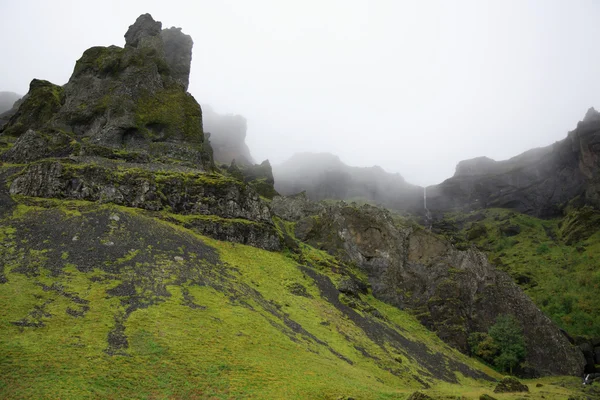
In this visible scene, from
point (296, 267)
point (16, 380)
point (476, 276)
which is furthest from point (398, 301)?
point (16, 380)

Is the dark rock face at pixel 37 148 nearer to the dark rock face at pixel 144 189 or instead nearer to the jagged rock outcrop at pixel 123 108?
the jagged rock outcrop at pixel 123 108

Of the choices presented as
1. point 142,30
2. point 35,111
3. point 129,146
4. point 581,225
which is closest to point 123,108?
point 129,146

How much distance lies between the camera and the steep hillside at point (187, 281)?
27141 millimetres

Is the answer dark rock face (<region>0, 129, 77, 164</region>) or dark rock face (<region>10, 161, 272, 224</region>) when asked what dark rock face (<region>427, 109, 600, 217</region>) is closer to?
dark rock face (<region>10, 161, 272, 224</region>)

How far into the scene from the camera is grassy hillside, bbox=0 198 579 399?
25.0 m

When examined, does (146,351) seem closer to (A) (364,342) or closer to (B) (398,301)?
(A) (364,342)

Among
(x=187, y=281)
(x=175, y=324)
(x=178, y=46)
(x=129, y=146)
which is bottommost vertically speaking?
(x=175, y=324)

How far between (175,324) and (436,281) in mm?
59348

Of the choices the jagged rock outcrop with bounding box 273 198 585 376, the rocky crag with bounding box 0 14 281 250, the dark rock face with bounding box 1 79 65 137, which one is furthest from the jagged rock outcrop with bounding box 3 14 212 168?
the jagged rock outcrop with bounding box 273 198 585 376

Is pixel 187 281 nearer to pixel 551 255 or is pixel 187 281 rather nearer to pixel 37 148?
pixel 37 148

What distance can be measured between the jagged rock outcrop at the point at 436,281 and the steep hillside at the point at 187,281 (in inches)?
11.8

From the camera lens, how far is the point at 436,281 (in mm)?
78125

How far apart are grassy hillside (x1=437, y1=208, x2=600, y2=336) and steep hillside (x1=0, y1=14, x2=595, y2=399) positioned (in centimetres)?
2541

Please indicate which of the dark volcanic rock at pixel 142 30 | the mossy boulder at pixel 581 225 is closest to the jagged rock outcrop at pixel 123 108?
the dark volcanic rock at pixel 142 30
